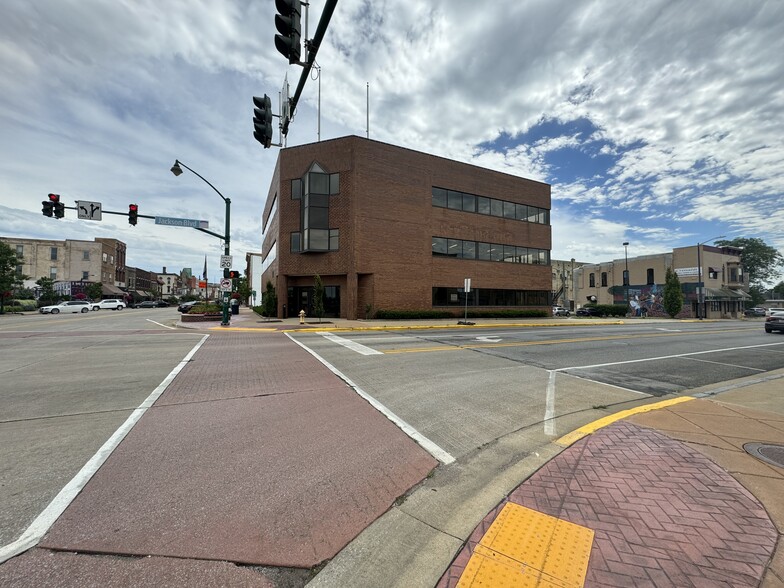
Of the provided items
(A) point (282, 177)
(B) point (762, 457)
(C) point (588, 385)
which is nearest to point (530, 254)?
(A) point (282, 177)

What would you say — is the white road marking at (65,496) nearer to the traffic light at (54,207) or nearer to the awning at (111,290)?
the traffic light at (54,207)

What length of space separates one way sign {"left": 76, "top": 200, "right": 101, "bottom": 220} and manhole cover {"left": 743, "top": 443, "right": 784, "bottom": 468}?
23.6 metres

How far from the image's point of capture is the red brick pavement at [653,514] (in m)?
2.32

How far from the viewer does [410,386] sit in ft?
24.2

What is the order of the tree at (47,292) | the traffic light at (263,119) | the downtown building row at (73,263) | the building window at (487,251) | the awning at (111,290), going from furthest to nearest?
the awning at (111,290)
the downtown building row at (73,263)
the tree at (47,292)
the building window at (487,251)
the traffic light at (263,119)

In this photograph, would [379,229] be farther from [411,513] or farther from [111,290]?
[111,290]

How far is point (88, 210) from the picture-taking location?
17.6 m

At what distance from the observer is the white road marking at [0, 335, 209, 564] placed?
2.49m

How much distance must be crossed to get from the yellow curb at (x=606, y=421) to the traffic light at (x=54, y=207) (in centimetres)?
2248

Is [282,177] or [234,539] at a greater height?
[282,177]

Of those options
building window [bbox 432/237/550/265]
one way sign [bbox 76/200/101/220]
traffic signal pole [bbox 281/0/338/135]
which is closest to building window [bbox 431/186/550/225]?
building window [bbox 432/237/550/265]

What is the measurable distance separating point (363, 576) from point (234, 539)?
1.04 meters

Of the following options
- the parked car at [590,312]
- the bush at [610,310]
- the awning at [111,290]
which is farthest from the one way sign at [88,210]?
the awning at [111,290]

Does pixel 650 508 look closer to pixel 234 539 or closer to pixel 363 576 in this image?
pixel 363 576
